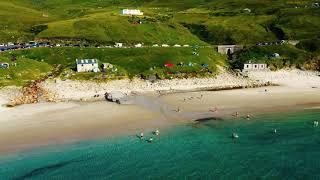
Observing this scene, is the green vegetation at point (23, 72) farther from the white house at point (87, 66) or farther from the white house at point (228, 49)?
the white house at point (228, 49)

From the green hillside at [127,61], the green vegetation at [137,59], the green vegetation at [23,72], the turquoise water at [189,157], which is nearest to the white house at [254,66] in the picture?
the green hillside at [127,61]

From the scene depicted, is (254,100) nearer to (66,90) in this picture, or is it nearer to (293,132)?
(293,132)

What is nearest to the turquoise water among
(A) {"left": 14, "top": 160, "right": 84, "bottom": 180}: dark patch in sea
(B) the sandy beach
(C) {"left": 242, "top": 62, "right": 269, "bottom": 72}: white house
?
(A) {"left": 14, "top": 160, "right": 84, "bottom": 180}: dark patch in sea

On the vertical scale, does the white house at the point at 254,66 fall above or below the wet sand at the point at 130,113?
above

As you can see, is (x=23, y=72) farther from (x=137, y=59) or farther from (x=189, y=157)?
(x=189, y=157)

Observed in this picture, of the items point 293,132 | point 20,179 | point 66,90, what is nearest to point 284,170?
point 293,132

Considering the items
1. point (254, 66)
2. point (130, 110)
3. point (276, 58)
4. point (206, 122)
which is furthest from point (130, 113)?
point (276, 58)
